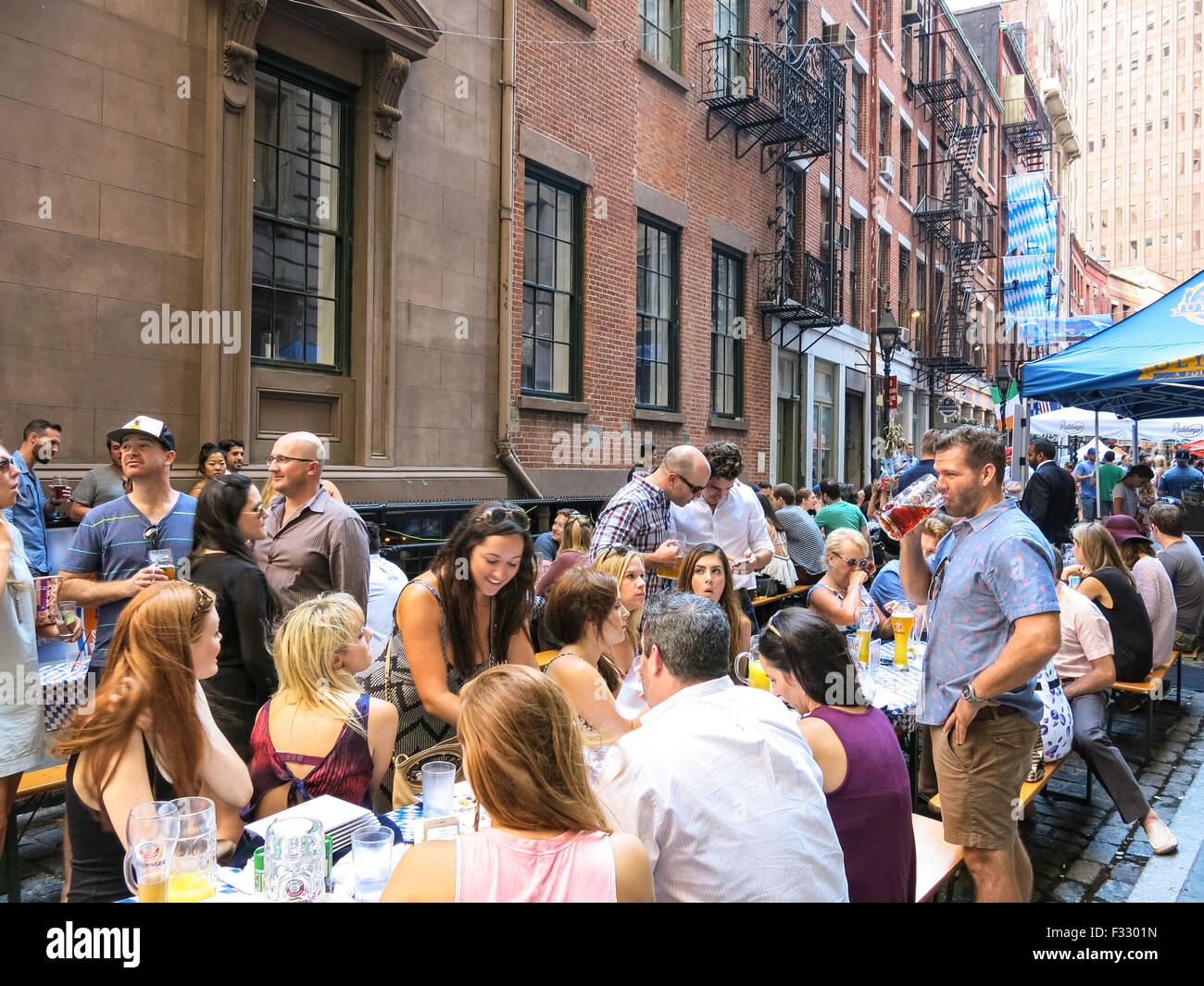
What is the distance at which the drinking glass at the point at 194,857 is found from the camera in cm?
240

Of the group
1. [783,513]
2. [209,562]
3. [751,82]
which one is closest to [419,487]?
[783,513]

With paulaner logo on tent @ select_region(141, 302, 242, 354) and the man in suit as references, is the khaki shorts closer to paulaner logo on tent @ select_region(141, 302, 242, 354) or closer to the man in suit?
paulaner logo on tent @ select_region(141, 302, 242, 354)

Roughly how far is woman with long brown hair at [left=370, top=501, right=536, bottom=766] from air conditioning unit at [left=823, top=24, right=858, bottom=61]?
54.3ft

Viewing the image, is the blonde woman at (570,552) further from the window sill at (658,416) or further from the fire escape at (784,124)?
the fire escape at (784,124)

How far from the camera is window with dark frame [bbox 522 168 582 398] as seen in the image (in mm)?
10695

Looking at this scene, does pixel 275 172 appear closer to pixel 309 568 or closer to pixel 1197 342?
pixel 309 568

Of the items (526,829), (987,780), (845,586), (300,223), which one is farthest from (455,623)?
(300,223)

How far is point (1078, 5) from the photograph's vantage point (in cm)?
7262

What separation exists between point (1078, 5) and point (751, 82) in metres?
76.8

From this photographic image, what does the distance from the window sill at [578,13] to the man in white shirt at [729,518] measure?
7.09 m

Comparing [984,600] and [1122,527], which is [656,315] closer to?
[1122,527]

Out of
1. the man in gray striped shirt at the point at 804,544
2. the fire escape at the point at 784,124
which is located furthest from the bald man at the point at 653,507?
the fire escape at the point at 784,124

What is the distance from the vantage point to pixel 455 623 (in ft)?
12.8

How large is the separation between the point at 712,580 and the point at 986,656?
1.70 m
